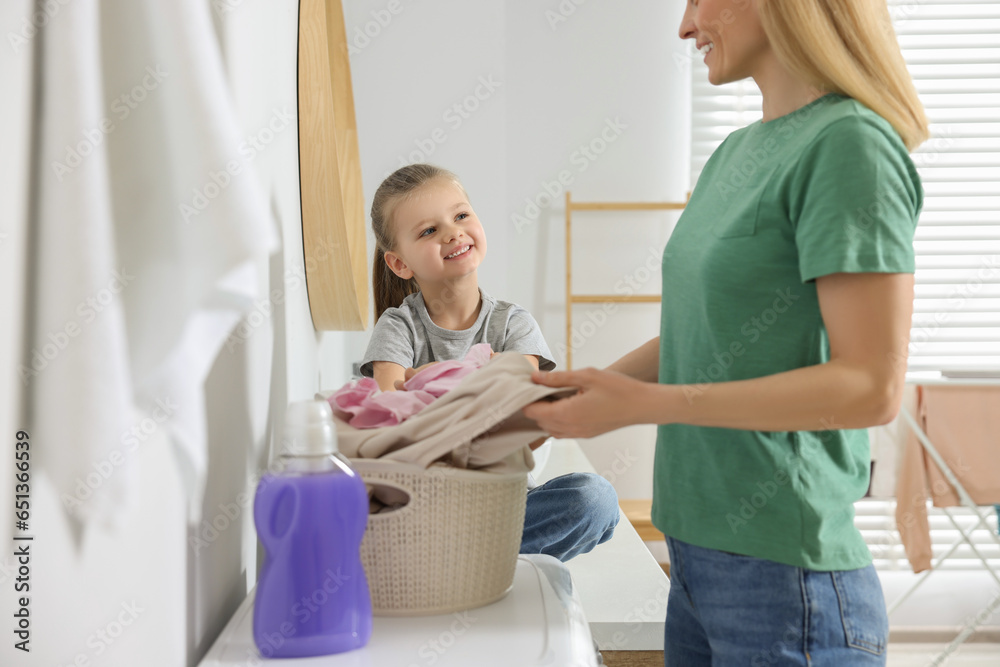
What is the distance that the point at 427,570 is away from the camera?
636mm

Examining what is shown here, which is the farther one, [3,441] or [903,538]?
[903,538]

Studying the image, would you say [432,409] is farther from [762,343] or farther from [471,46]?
[471,46]

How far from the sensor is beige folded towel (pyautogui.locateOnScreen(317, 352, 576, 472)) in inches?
23.7

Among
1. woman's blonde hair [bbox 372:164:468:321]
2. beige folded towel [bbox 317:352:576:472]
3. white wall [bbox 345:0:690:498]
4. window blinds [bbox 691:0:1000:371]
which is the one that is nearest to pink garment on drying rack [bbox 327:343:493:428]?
beige folded towel [bbox 317:352:576:472]

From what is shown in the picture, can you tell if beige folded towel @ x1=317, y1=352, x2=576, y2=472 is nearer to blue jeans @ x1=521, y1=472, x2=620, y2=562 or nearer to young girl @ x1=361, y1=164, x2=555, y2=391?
blue jeans @ x1=521, y1=472, x2=620, y2=562

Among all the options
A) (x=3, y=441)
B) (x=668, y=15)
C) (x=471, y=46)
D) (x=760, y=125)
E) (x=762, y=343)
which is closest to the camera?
(x=3, y=441)

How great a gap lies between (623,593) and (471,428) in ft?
2.10

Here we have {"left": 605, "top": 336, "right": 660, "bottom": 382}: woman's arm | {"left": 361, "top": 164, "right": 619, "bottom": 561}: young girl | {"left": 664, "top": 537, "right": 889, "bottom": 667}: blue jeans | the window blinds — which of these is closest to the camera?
{"left": 664, "top": 537, "right": 889, "bottom": 667}: blue jeans

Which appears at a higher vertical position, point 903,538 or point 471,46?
point 471,46

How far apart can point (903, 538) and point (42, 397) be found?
7.55ft

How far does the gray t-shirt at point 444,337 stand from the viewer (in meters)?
1.17

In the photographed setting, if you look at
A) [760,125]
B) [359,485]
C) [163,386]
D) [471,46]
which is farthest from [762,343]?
[471,46]

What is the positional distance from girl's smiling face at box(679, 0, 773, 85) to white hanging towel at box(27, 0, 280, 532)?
A: 1.61 feet

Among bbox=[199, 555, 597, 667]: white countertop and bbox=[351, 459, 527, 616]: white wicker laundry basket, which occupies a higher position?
bbox=[351, 459, 527, 616]: white wicker laundry basket
